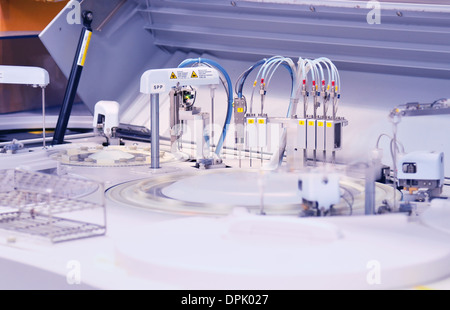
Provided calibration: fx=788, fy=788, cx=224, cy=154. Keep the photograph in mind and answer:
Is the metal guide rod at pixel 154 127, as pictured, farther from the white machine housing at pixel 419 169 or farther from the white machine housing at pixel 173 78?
the white machine housing at pixel 419 169

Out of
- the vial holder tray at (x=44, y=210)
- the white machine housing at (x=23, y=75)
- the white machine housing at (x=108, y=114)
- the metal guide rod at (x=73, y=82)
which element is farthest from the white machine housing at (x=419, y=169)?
the metal guide rod at (x=73, y=82)

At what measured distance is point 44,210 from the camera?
275 cm

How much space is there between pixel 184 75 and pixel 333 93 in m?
0.72

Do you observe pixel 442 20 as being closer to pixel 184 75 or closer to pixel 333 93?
pixel 333 93

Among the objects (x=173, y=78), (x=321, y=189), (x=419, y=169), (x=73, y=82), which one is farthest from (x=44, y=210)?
(x=73, y=82)

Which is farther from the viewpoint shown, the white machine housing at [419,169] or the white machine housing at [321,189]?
the white machine housing at [419,169]

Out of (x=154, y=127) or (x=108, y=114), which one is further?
(x=108, y=114)

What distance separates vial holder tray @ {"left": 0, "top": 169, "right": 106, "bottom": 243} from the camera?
2.46 m

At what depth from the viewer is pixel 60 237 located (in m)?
2.44

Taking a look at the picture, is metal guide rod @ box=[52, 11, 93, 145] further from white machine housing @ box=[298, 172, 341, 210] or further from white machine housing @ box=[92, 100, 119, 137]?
white machine housing @ box=[298, 172, 341, 210]

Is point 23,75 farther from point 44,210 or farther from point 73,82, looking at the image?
point 44,210

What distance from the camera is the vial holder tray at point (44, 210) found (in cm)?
246

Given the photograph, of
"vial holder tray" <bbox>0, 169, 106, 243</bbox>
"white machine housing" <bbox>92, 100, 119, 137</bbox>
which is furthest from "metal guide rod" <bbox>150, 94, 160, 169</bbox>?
"vial holder tray" <bbox>0, 169, 106, 243</bbox>
